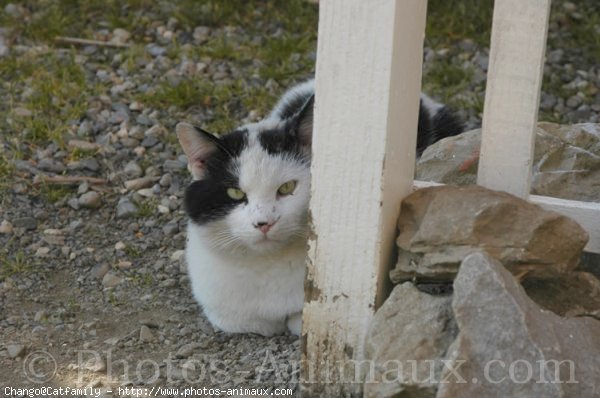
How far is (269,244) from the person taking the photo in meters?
2.94

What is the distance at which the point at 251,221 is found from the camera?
9.48ft

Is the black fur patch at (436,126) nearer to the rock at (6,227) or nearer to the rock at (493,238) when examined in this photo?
the rock at (493,238)

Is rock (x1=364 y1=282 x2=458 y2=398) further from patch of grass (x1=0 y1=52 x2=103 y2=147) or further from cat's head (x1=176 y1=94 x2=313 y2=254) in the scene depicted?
patch of grass (x1=0 y1=52 x2=103 y2=147)

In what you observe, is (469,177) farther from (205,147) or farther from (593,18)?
(593,18)

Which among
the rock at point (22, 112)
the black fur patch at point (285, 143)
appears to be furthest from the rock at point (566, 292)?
the rock at point (22, 112)

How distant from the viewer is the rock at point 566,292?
2.40m

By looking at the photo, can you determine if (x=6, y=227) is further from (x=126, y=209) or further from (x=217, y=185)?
(x=217, y=185)

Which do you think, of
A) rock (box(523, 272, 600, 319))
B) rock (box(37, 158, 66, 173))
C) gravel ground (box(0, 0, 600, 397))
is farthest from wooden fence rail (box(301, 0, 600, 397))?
rock (box(37, 158, 66, 173))

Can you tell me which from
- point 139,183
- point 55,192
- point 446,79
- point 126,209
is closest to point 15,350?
point 126,209

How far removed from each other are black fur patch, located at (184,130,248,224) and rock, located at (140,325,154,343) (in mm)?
365

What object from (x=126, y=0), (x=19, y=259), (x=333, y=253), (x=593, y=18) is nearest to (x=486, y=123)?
(x=333, y=253)

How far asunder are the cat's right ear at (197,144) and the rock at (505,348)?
1.15 m

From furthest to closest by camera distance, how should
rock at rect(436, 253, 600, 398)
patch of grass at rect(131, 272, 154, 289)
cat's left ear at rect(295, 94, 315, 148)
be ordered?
patch of grass at rect(131, 272, 154, 289) → cat's left ear at rect(295, 94, 315, 148) → rock at rect(436, 253, 600, 398)

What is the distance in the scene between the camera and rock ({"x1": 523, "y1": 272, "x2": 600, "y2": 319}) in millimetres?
2396
